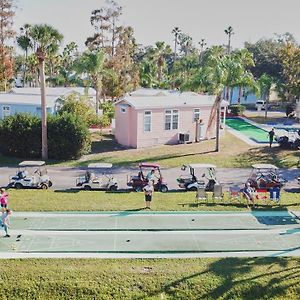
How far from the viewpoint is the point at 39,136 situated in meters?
30.5

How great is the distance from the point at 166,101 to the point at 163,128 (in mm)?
2151

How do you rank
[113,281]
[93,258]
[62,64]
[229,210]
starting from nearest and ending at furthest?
[113,281], [93,258], [229,210], [62,64]

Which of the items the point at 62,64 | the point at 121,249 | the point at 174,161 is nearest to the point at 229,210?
the point at 121,249

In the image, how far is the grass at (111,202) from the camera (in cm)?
2017

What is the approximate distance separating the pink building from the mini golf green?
5.69 m

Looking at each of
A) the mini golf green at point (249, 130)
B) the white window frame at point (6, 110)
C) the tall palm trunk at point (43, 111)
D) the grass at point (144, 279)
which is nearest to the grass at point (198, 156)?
the tall palm trunk at point (43, 111)

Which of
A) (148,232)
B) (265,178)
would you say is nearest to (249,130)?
(265,178)

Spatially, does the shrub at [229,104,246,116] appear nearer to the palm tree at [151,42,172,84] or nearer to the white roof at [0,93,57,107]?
the palm tree at [151,42,172,84]

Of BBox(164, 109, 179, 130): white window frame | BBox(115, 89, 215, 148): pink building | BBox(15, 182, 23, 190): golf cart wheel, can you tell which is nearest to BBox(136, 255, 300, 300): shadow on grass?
BBox(15, 182, 23, 190): golf cart wheel

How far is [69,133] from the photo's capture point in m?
30.4

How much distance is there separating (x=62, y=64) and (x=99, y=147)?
48.3 m

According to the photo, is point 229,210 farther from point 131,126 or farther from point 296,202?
point 131,126

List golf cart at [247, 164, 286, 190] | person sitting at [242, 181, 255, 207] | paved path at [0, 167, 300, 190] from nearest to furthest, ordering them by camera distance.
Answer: person sitting at [242, 181, 255, 207] < golf cart at [247, 164, 286, 190] < paved path at [0, 167, 300, 190]

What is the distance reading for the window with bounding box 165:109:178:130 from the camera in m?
35.4
